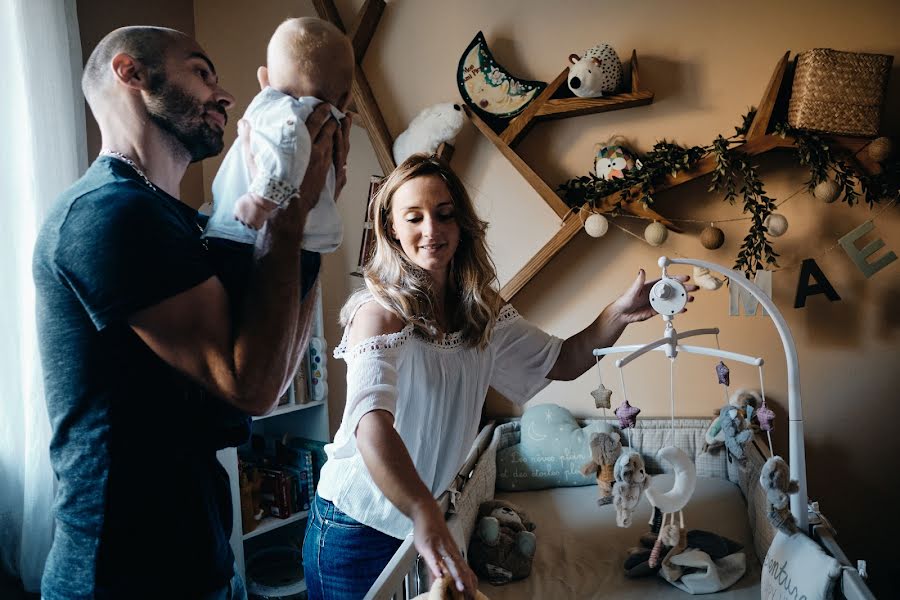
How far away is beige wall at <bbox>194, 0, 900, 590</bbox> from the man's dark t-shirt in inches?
73.1

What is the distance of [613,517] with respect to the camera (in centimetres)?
204

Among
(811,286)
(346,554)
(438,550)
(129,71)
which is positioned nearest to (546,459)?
(811,286)

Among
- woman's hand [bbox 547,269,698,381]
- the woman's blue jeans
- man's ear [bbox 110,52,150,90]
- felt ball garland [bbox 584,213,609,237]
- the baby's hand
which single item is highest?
man's ear [bbox 110,52,150,90]

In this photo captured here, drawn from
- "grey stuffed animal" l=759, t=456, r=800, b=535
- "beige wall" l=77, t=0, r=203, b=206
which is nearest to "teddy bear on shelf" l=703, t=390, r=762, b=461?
"grey stuffed animal" l=759, t=456, r=800, b=535

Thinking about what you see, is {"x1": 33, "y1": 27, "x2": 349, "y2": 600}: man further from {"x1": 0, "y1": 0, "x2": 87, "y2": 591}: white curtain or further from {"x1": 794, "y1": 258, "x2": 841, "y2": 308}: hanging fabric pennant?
{"x1": 794, "y1": 258, "x2": 841, "y2": 308}: hanging fabric pennant

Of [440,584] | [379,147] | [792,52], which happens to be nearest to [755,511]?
[440,584]

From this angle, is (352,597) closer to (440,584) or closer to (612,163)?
(440,584)

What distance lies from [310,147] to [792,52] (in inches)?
80.0

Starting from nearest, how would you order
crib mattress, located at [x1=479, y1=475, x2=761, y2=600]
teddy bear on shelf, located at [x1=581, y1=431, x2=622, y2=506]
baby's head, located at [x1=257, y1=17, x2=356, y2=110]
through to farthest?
baby's head, located at [x1=257, y1=17, x2=356, y2=110]
teddy bear on shelf, located at [x1=581, y1=431, x2=622, y2=506]
crib mattress, located at [x1=479, y1=475, x2=761, y2=600]

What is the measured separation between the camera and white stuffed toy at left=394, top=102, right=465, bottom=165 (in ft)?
7.85

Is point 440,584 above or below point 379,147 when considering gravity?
below

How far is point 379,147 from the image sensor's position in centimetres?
248

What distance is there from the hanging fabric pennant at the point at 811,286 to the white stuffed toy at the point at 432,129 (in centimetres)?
121

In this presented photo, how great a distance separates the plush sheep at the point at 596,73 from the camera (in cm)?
222
